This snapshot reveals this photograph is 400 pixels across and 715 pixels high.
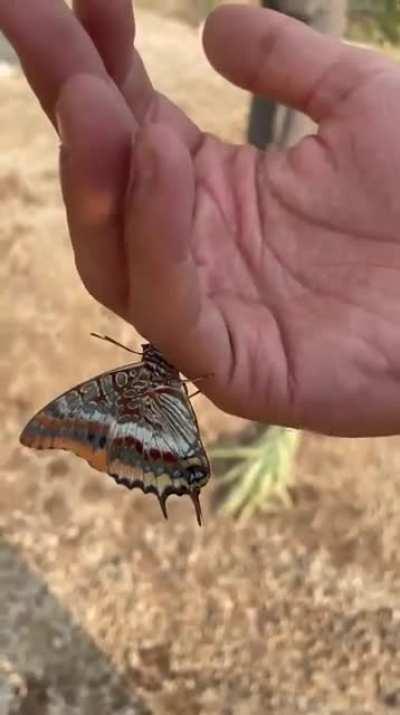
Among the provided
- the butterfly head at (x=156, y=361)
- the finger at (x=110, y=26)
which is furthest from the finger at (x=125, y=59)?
the butterfly head at (x=156, y=361)

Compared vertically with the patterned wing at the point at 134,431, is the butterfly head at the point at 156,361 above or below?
above

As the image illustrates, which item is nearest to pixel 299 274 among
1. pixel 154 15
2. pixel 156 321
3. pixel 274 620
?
pixel 156 321

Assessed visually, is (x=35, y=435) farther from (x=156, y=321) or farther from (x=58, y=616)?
(x=58, y=616)

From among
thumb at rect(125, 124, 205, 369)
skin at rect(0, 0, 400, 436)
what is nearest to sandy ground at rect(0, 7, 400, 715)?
Answer: skin at rect(0, 0, 400, 436)

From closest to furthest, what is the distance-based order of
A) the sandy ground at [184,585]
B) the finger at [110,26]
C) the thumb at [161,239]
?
1. the thumb at [161,239]
2. the finger at [110,26]
3. the sandy ground at [184,585]

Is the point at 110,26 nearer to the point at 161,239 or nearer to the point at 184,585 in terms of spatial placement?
the point at 161,239

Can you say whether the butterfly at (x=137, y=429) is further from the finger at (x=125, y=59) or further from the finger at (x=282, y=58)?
the finger at (x=282, y=58)
